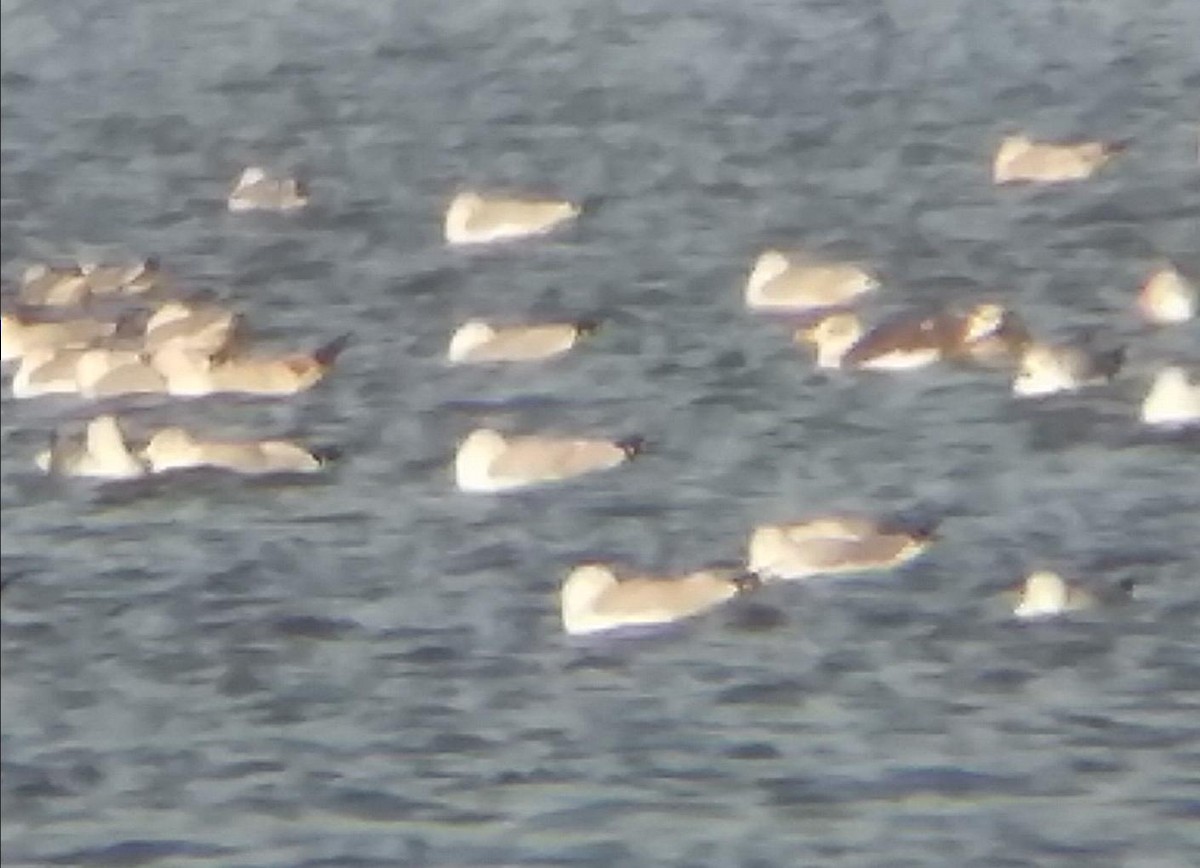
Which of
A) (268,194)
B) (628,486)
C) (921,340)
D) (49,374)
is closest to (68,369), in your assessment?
(49,374)

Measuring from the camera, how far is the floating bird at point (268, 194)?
0.99 m

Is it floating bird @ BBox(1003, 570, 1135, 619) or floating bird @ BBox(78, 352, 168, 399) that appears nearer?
floating bird @ BBox(1003, 570, 1135, 619)

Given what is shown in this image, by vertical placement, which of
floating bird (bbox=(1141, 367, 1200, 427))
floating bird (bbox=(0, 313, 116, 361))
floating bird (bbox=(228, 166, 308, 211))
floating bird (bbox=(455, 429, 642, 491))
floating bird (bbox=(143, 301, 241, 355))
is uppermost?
floating bird (bbox=(228, 166, 308, 211))

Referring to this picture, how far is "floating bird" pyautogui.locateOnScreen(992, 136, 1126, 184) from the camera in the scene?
91cm

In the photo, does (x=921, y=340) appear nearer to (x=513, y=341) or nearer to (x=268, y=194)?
(x=513, y=341)

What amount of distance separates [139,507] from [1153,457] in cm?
41

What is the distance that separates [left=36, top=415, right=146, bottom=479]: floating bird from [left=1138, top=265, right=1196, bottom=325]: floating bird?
0.42 m

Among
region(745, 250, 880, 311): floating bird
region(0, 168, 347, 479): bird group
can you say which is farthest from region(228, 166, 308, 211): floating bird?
region(745, 250, 880, 311): floating bird

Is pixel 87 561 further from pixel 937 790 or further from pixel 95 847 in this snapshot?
pixel 937 790

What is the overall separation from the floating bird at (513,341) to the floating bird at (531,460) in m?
0.04

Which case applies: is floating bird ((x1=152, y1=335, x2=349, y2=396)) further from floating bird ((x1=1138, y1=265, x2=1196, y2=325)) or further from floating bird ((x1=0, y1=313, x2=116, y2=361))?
floating bird ((x1=1138, y1=265, x2=1196, y2=325))

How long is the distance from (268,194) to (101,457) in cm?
14

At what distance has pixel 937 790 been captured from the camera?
833 mm

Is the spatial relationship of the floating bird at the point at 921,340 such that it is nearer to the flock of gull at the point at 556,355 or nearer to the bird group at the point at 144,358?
the flock of gull at the point at 556,355
